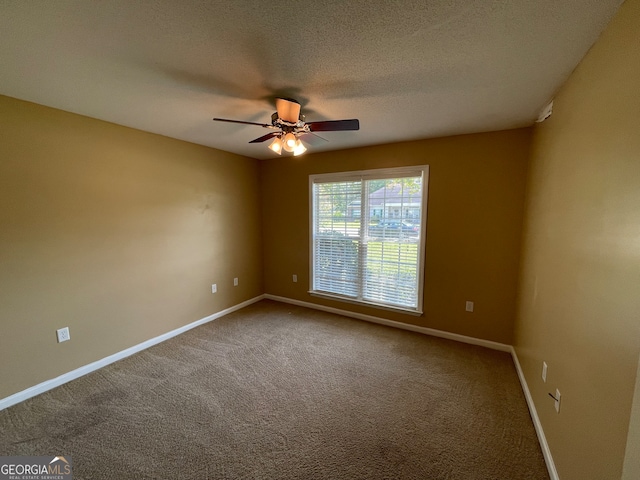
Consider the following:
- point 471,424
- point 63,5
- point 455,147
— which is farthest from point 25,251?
point 455,147

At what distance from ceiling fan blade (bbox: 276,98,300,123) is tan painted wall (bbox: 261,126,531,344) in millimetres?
1671

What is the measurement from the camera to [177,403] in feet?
6.65

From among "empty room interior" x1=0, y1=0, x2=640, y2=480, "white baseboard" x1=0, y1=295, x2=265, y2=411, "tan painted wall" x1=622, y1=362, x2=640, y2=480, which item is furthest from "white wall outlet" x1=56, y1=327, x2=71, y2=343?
"tan painted wall" x1=622, y1=362, x2=640, y2=480

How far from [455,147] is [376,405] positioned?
273 centimetres

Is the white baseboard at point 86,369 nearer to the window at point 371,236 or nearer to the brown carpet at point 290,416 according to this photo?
the brown carpet at point 290,416

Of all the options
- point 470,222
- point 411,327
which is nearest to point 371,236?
point 470,222

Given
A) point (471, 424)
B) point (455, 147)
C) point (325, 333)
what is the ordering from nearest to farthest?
point (471, 424) → point (455, 147) → point (325, 333)

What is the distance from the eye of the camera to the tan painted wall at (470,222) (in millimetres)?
2658

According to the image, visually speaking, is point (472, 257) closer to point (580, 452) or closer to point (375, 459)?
point (580, 452)

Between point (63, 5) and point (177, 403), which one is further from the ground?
point (63, 5)

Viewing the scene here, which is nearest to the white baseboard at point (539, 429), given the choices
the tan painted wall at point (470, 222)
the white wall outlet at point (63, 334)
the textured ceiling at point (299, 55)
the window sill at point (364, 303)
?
the tan painted wall at point (470, 222)

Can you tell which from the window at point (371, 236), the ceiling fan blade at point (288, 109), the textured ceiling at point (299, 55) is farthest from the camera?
the window at point (371, 236)

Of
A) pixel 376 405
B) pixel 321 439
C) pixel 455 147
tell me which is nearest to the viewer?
pixel 321 439

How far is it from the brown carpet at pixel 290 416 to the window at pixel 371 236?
0.81 m
